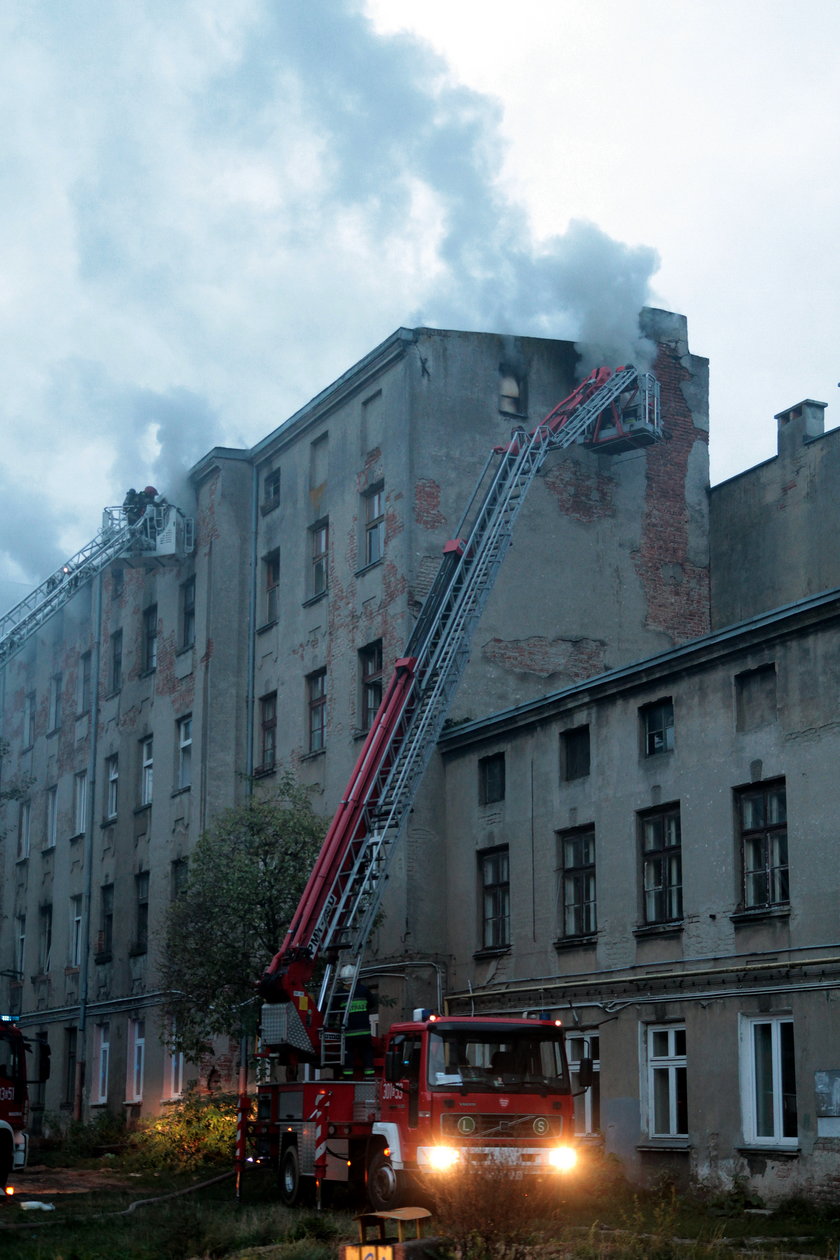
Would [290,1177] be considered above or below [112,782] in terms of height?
below

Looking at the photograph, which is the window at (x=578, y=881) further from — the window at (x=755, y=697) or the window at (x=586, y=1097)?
the window at (x=755, y=697)

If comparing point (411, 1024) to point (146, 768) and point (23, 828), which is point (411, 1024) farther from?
point (23, 828)

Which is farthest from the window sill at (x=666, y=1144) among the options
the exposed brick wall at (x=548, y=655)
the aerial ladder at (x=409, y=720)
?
the exposed brick wall at (x=548, y=655)

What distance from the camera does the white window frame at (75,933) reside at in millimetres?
40781

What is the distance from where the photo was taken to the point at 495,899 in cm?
2606

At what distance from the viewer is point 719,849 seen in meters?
21.0

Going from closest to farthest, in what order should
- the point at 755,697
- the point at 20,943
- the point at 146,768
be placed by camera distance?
the point at 755,697 → the point at 146,768 → the point at 20,943

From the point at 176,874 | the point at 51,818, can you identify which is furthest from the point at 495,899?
the point at 51,818

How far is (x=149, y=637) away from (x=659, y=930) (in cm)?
2088

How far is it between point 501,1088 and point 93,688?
26.8 m

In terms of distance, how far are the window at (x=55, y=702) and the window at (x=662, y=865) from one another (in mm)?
26338

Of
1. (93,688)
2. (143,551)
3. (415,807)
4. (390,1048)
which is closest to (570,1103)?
(390,1048)

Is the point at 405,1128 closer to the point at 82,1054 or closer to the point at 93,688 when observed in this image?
the point at 82,1054

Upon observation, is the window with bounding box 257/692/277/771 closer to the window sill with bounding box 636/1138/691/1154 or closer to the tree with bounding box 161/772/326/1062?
the tree with bounding box 161/772/326/1062
